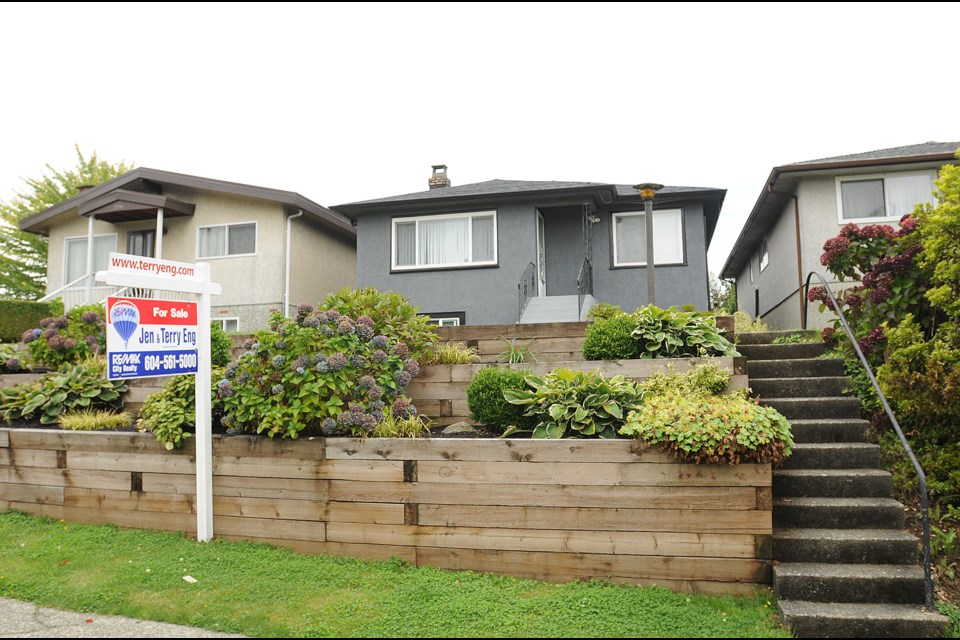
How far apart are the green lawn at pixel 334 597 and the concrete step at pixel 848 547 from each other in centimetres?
36

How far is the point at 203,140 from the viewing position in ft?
39.4

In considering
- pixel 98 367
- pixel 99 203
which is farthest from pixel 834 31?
pixel 99 203

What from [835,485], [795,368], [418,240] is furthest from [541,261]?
[835,485]

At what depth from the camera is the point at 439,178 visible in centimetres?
1655

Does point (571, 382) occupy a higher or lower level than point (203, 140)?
lower

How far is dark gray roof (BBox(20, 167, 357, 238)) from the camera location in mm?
14375

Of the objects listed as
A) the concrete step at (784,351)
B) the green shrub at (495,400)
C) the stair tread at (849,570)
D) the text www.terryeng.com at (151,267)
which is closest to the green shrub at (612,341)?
the green shrub at (495,400)

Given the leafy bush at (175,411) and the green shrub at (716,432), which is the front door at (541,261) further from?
the green shrub at (716,432)

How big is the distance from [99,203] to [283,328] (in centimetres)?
1202

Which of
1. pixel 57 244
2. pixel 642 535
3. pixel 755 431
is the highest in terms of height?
pixel 57 244

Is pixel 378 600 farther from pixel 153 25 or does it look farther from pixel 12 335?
pixel 12 335

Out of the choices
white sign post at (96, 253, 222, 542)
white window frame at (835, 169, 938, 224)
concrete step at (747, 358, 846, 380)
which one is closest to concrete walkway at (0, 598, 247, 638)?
white sign post at (96, 253, 222, 542)

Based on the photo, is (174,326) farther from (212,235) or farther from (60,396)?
(212,235)

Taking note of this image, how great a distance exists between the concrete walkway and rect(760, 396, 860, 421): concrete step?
4.81 meters
